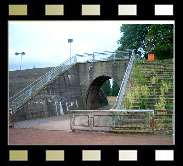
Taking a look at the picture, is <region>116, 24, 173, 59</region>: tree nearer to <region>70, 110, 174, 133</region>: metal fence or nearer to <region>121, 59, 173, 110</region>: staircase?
<region>121, 59, 173, 110</region>: staircase

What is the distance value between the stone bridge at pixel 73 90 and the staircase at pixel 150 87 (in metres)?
3.30

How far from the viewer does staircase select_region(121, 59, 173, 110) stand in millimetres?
12034

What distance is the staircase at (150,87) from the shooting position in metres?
12.0

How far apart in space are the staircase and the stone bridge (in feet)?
10.8

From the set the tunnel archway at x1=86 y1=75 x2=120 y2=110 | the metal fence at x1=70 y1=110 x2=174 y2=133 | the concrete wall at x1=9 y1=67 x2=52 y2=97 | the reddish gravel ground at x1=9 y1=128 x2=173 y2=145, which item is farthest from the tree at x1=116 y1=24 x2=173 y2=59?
the reddish gravel ground at x1=9 y1=128 x2=173 y2=145

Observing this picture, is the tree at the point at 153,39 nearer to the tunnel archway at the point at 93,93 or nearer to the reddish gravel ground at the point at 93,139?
the tunnel archway at the point at 93,93

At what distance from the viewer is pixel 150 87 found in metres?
13.9

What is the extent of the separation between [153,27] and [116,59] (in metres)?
7.33

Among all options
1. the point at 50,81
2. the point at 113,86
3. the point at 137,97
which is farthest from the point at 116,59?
the point at 113,86

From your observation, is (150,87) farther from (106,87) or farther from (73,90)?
(106,87)

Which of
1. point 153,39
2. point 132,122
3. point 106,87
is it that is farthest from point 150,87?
point 106,87

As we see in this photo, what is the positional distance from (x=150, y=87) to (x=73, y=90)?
919 centimetres
